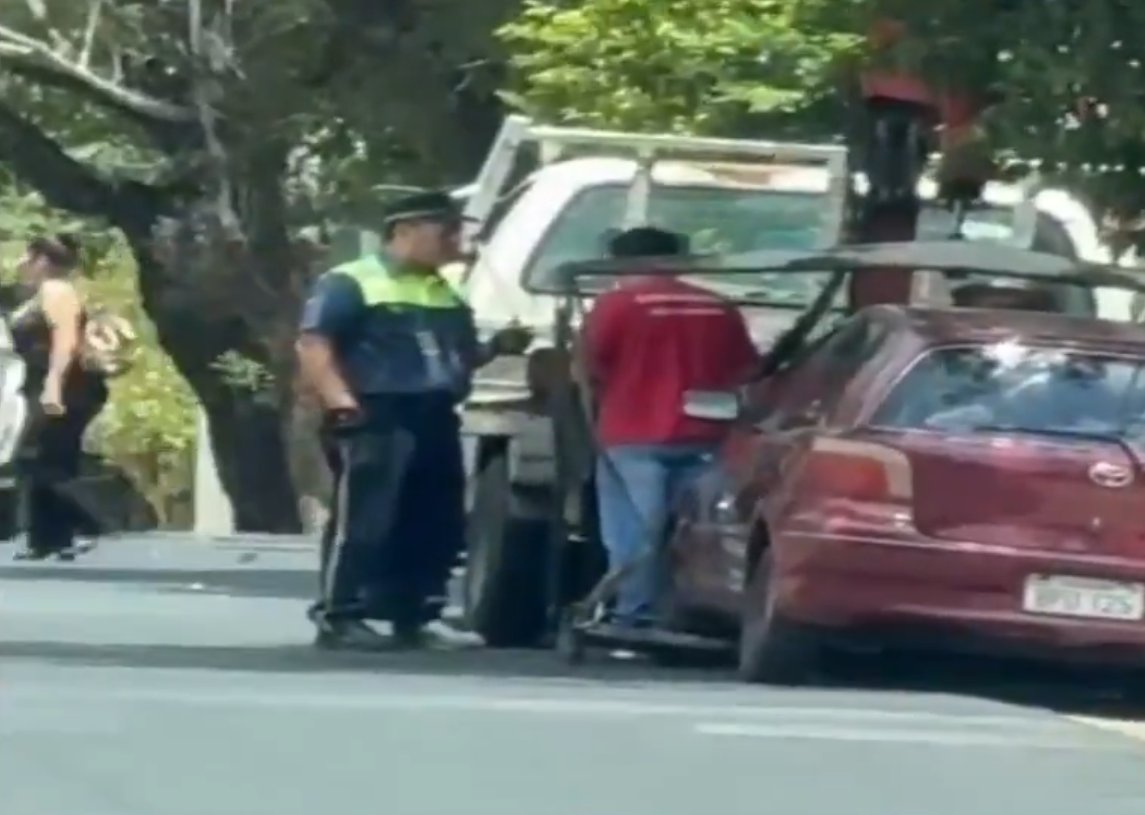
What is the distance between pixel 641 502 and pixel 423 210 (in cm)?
141

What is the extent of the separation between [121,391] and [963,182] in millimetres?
42834

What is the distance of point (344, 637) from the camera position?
56.7ft

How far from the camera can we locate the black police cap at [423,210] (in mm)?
16875

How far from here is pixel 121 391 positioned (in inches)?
2368

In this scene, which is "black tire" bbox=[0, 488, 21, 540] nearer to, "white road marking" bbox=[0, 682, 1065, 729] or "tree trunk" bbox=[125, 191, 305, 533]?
"tree trunk" bbox=[125, 191, 305, 533]

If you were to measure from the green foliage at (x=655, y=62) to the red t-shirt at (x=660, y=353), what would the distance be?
628 centimetres

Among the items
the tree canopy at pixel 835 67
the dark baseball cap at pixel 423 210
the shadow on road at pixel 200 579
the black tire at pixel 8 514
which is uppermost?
the tree canopy at pixel 835 67

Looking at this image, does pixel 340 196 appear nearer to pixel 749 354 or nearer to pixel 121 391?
pixel 749 354

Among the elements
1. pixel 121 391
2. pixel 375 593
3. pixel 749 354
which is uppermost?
pixel 749 354

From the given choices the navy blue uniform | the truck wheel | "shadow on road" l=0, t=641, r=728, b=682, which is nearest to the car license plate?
"shadow on road" l=0, t=641, r=728, b=682

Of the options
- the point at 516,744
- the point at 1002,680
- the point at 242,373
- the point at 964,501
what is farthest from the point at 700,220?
the point at 242,373

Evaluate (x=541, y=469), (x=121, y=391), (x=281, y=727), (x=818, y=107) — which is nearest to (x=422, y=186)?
(x=818, y=107)

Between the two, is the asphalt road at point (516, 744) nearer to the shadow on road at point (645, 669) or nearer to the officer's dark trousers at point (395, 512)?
the shadow on road at point (645, 669)

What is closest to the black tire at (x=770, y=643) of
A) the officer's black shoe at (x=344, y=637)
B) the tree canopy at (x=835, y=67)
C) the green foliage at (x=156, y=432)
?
the officer's black shoe at (x=344, y=637)
